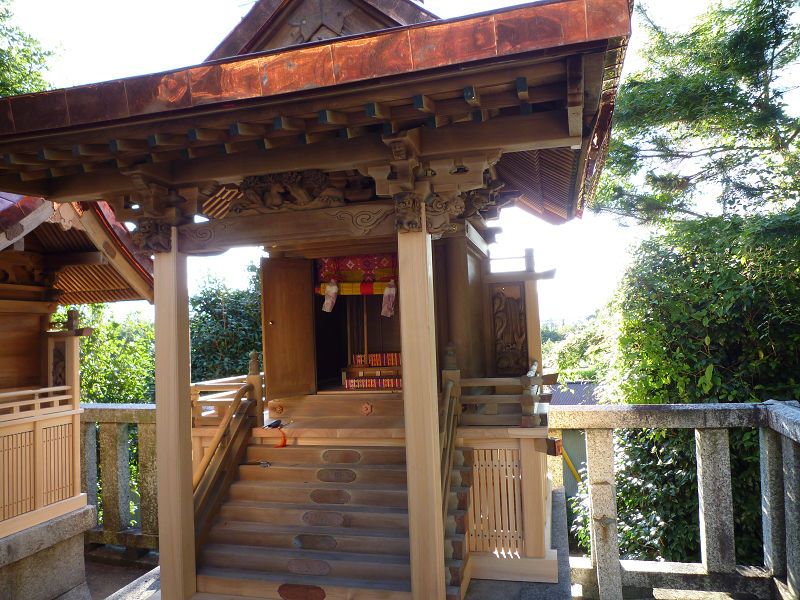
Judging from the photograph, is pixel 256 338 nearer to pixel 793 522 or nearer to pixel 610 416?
pixel 610 416

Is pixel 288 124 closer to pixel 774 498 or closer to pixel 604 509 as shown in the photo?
pixel 604 509

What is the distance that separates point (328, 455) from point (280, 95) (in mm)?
3983

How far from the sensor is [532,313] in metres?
7.78

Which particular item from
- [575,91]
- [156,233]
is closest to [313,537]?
[156,233]

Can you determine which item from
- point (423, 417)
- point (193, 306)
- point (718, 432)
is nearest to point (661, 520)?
point (718, 432)

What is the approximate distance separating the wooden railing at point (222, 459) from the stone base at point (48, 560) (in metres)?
3.28

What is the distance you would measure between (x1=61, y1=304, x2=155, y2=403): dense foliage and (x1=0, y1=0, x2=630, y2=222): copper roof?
38.8ft

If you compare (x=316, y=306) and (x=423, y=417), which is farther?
(x=316, y=306)

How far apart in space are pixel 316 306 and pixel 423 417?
430 cm

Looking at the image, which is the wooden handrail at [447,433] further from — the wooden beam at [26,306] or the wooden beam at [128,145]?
the wooden beam at [26,306]

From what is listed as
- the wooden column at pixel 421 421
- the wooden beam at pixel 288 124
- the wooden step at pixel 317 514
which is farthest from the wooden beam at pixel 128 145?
the wooden step at pixel 317 514

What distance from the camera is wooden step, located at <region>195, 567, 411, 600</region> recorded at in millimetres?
4611

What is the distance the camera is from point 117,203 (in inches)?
204

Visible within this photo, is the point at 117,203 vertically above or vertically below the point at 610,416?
above
